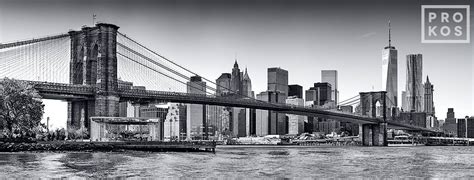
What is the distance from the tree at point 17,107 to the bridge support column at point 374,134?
95475 mm

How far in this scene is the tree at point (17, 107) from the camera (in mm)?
64188

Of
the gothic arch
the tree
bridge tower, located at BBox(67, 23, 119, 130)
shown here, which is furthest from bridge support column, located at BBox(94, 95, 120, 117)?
the gothic arch

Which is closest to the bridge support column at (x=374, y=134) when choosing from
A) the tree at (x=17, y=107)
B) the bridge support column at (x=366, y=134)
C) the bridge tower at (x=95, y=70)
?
the bridge support column at (x=366, y=134)

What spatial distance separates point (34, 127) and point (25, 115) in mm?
3502

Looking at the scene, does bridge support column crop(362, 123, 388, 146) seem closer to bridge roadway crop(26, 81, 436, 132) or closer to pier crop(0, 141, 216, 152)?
bridge roadway crop(26, 81, 436, 132)

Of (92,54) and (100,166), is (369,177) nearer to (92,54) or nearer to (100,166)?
(100,166)

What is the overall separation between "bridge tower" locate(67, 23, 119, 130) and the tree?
2170 cm

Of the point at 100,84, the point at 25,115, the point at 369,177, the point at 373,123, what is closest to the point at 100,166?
the point at 369,177

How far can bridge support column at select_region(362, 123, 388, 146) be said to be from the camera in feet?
467

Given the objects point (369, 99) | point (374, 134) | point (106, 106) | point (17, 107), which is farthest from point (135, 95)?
point (369, 99)

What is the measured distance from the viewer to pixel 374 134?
14625 centimetres

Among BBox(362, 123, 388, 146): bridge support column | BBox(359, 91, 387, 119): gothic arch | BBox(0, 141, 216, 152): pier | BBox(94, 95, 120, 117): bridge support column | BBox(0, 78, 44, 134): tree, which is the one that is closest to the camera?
BBox(0, 141, 216, 152): pier

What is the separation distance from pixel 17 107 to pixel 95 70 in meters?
29.8

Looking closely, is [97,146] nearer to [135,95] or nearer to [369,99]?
[135,95]
